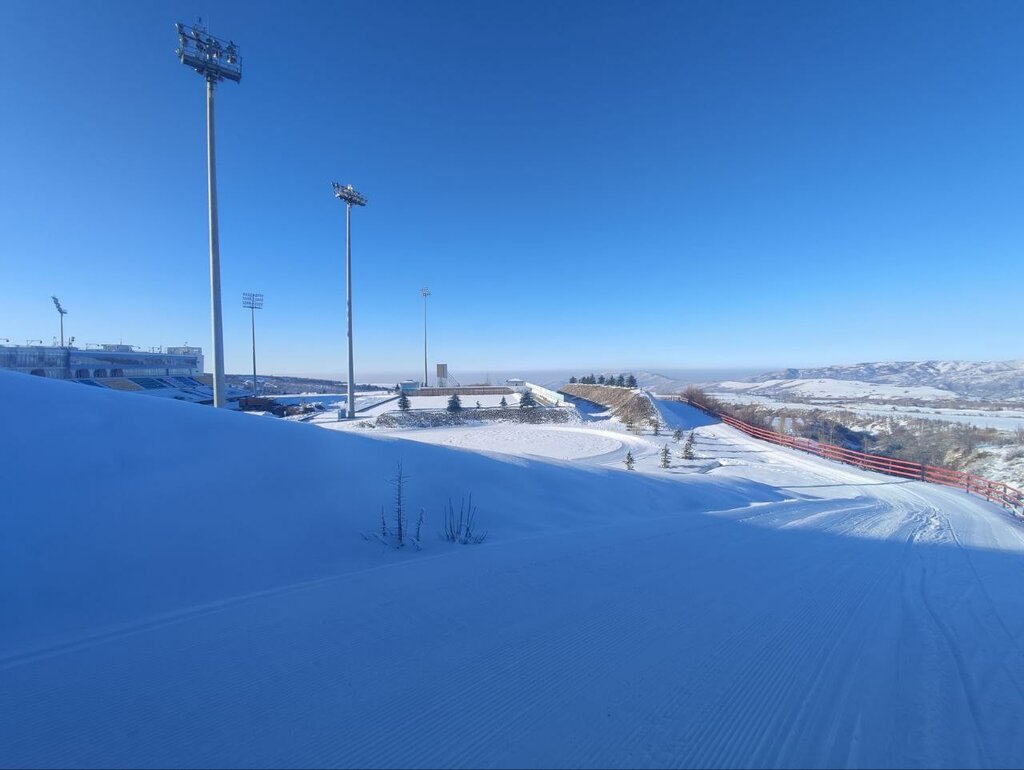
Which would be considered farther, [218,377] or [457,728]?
[218,377]

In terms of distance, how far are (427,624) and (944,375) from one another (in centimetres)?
9088

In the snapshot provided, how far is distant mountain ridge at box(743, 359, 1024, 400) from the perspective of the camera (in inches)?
1923

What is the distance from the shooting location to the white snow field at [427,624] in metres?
1.94

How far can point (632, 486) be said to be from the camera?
775 centimetres

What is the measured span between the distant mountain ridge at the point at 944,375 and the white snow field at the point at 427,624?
209 ft

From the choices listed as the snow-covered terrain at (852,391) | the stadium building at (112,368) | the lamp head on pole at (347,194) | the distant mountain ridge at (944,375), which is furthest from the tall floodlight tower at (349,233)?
the distant mountain ridge at (944,375)

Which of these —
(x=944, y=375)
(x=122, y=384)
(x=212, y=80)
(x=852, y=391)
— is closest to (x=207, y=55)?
(x=212, y=80)

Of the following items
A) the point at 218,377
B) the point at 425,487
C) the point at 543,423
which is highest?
the point at 218,377

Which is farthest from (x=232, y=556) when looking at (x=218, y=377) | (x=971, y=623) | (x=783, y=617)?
(x=218, y=377)

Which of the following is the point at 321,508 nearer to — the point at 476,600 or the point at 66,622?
the point at 66,622

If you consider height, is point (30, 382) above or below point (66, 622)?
above

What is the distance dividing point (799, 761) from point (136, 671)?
11.9 ft

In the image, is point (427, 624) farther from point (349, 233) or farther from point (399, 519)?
point (349, 233)

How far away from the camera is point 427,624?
2.87 m
